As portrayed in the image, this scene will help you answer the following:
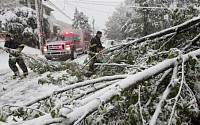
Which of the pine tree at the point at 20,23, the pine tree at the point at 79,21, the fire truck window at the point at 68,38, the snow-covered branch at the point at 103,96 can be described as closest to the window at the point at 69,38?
the fire truck window at the point at 68,38

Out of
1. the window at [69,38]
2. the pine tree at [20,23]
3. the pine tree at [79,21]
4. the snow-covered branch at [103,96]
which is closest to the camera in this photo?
the snow-covered branch at [103,96]

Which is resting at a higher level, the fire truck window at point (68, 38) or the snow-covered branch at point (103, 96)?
the fire truck window at point (68, 38)

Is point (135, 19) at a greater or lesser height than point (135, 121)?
greater

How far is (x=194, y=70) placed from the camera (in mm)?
1593

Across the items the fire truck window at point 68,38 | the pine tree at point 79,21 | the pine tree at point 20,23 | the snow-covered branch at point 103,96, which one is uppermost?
the pine tree at point 79,21

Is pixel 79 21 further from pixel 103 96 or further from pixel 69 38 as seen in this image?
pixel 103 96

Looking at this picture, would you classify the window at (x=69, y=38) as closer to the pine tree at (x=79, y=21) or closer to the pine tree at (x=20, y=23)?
the pine tree at (x=20, y=23)

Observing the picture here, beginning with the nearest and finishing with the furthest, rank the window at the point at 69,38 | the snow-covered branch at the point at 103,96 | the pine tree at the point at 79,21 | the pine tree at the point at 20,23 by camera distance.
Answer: the snow-covered branch at the point at 103,96
the window at the point at 69,38
the pine tree at the point at 20,23
the pine tree at the point at 79,21

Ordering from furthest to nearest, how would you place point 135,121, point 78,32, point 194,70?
point 78,32, point 194,70, point 135,121

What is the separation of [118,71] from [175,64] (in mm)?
1816

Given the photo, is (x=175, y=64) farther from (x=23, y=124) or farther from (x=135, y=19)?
(x=135, y=19)

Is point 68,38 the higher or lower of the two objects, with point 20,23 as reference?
lower

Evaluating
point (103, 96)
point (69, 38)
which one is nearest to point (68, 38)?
point (69, 38)

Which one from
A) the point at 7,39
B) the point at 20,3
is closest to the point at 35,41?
the point at 20,3
